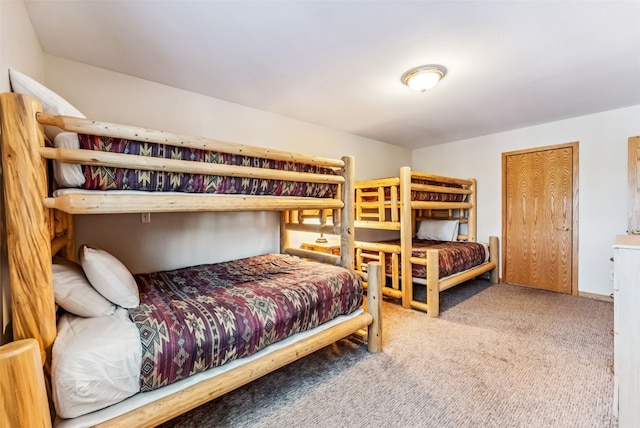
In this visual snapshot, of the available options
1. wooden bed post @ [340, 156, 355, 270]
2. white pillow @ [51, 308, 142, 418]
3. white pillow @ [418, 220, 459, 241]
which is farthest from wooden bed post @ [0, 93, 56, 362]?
white pillow @ [418, 220, 459, 241]

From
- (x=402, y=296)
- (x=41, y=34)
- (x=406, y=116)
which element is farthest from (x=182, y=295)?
(x=406, y=116)

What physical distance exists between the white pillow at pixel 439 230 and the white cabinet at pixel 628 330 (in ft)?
9.28

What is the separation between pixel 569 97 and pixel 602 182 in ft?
4.06

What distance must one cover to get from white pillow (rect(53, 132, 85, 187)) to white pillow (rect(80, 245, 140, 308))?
39 cm

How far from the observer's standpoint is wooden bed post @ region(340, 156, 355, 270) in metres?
2.26

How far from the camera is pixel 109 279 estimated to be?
4.53ft

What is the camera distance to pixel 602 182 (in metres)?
3.24

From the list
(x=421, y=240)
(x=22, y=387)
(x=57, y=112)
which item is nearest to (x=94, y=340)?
(x=22, y=387)

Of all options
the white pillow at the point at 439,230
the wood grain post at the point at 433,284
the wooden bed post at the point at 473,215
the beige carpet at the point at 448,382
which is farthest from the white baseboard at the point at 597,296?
the wood grain post at the point at 433,284

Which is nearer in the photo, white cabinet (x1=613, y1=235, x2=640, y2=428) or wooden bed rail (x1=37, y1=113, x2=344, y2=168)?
wooden bed rail (x1=37, y1=113, x2=344, y2=168)

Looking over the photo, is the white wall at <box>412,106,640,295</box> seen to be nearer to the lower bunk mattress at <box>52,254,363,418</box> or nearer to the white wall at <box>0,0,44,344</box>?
the lower bunk mattress at <box>52,254,363,418</box>

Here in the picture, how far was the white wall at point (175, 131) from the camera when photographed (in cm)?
217

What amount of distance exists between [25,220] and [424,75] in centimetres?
252

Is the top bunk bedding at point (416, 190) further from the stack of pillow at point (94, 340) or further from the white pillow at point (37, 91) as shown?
the white pillow at point (37, 91)
